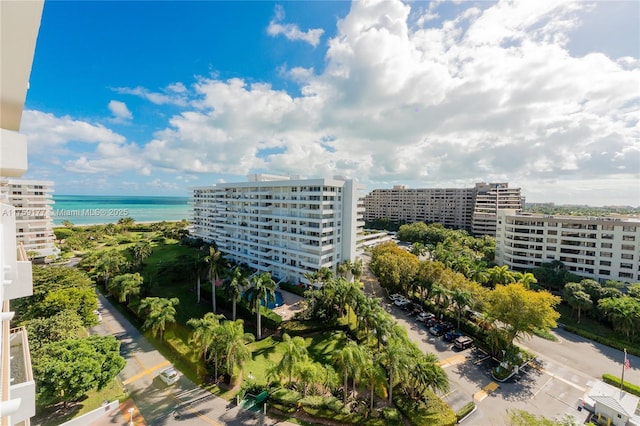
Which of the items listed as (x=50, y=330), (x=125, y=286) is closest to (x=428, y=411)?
(x=50, y=330)

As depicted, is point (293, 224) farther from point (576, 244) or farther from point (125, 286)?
point (576, 244)

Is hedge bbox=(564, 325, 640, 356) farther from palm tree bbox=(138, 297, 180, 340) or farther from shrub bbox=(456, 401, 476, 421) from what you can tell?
palm tree bbox=(138, 297, 180, 340)

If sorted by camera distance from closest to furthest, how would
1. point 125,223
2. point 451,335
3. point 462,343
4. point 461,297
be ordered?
point 462,343 → point 451,335 → point 461,297 → point 125,223

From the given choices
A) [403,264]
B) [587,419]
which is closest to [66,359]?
[403,264]

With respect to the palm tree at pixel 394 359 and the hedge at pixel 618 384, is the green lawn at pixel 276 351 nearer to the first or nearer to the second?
the palm tree at pixel 394 359

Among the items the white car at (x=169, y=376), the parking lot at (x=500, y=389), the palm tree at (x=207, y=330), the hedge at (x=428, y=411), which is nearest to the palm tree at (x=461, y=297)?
the parking lot at (x=500, y=389)
